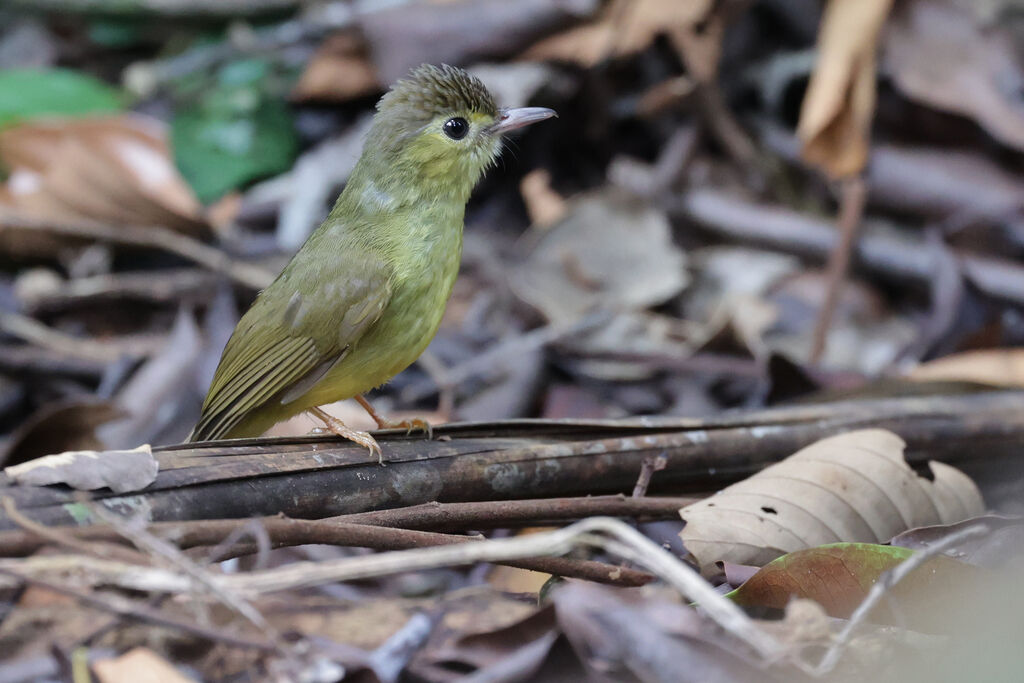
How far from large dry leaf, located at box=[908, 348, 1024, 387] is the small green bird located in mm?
1762

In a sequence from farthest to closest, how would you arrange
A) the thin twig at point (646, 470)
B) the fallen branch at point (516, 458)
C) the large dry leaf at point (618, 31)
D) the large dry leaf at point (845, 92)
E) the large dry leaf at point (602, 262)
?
the large dry leaf at point (618, 31)
the large dry leaf at point (602, 262)
the large dry leaf at point (845, 92)
the thin twig at point (646, 470)
the fallen branch at point (516, 458)

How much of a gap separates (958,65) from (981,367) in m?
1.74

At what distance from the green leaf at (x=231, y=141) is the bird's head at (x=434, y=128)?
77.9 inches

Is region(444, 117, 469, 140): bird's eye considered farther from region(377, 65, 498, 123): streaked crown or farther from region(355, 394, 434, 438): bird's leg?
region(355, 394, 434, 438): bird's leg

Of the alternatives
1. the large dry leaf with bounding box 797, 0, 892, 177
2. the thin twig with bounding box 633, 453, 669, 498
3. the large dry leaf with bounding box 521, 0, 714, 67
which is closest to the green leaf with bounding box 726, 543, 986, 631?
the thin twig with bounding box 633, 453, 669, 498

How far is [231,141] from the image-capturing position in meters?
5.59

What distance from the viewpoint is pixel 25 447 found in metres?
3.45

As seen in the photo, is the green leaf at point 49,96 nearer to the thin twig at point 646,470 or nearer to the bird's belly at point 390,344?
the bird's belly at point 390,344

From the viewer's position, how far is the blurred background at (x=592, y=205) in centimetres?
445

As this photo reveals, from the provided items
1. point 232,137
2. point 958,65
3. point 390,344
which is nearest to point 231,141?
point 232,137

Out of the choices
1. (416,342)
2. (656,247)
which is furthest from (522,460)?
(656,247)

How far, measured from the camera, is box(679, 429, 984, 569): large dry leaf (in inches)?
101

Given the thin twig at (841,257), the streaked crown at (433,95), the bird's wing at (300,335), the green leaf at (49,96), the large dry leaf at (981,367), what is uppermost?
the green leaf at (49,96)

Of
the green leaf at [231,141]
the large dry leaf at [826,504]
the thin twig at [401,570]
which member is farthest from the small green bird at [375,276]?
the green leaf at [231,141]
